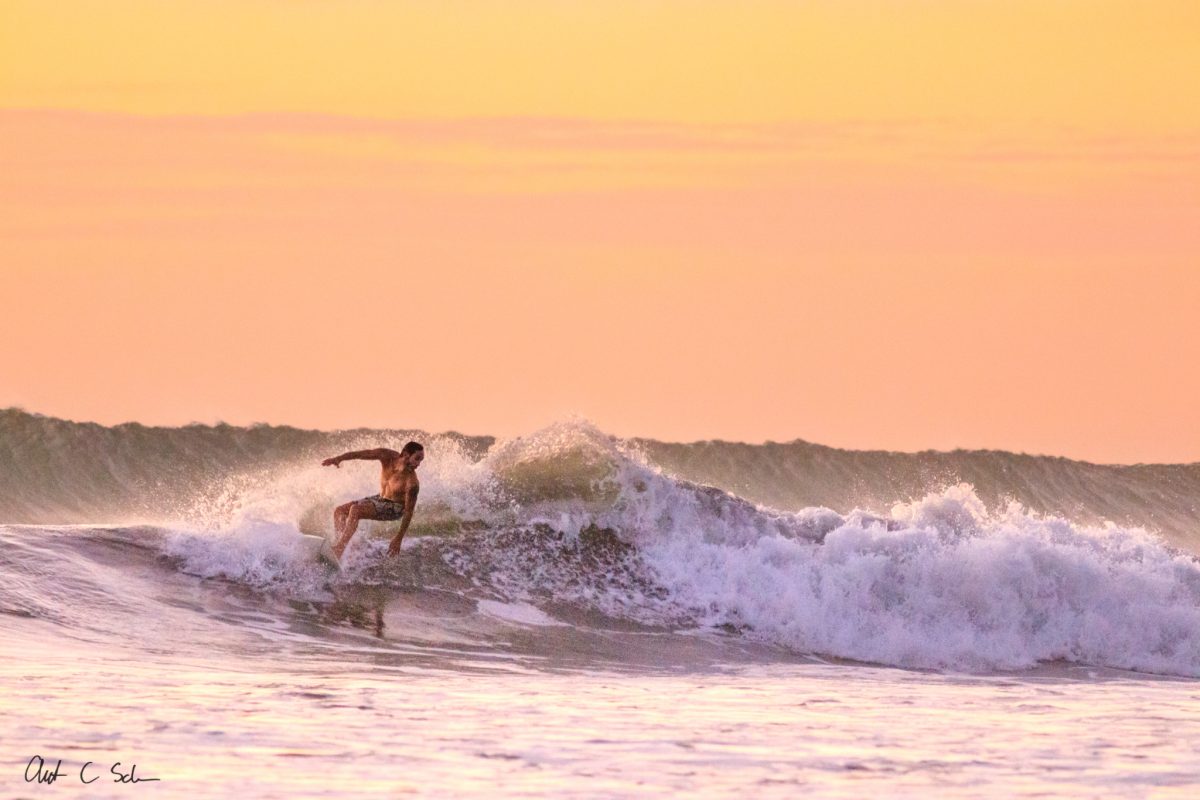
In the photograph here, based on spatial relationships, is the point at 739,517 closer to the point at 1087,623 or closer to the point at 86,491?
the point at 1087,623

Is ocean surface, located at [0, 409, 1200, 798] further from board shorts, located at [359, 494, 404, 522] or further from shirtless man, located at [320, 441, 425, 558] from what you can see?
board shorts, located at [359, 494, 404, 522]

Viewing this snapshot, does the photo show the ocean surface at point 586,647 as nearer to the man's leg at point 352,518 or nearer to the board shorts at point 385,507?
the man's leg at point 352,518

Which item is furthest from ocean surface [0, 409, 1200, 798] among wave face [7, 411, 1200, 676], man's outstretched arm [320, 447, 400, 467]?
man's outstretched arm [320, 447, 400, 467]

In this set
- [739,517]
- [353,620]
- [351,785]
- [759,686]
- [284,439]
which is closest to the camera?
[351,785]

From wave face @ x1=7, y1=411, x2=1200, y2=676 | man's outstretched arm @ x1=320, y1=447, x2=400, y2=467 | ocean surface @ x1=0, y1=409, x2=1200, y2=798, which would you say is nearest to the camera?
ocean surface @ x1=0, y1=409, x2=1200, y2=798

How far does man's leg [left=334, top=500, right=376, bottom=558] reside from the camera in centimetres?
1554

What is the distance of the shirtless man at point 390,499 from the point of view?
610 inches

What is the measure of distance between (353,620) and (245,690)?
15.0 ft

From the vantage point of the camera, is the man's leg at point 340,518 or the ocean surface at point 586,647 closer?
the ocean surface at point 586,647

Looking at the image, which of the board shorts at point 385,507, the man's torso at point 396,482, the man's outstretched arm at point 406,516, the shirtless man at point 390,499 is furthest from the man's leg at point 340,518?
the man's outstretched arm at point 406,516

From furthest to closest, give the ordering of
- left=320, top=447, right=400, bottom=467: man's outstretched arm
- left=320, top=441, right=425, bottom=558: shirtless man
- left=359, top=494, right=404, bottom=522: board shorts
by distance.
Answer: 1. left=359, top=494, right=404, bottom=522: board shorts
2. left=320, top=441, right=425, bottom=558: shirtless man
3. left=320, top=447, right=400, bottom=467: man's outstretched arm

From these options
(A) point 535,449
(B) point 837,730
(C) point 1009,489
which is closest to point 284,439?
(A) point 535,449

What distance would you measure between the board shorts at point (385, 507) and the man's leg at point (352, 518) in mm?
33

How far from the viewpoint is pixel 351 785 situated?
7.53 m
